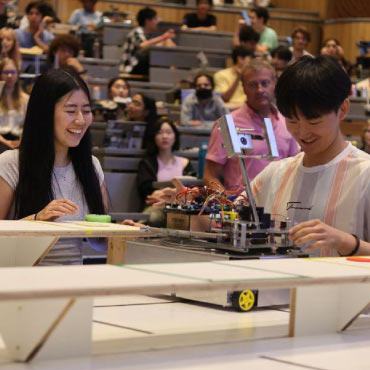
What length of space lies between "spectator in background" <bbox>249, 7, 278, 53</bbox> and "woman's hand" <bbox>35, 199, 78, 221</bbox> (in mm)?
10503

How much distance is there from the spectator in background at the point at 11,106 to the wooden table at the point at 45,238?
477 cm

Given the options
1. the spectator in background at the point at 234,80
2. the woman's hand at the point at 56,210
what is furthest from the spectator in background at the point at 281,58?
the woman's hand at the point at 56,210

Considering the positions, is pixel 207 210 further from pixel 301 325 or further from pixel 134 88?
pixel 134 88

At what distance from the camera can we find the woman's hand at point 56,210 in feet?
9.89

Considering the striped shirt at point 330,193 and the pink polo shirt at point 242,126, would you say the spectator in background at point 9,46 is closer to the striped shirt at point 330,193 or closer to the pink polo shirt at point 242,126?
the pink polo shirt at point 242,126

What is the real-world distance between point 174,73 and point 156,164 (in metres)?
4.82

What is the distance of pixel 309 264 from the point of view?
2.20 metres

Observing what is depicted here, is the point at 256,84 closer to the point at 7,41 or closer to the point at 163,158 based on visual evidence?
the point at 163,158

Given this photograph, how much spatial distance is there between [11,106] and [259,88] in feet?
9.50

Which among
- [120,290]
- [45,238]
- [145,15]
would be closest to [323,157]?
[45,238]

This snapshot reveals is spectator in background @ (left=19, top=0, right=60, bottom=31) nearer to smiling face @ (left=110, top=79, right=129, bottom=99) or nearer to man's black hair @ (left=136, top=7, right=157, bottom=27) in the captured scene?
man's black hair @ (left=136, top=7, right=157, bottom=27)

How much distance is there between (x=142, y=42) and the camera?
1238 centimetres

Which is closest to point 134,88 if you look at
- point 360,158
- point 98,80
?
point 98,80

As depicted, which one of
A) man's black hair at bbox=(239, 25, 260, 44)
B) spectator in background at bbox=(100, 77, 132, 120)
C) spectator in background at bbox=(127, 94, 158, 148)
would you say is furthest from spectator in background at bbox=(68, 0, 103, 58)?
spectator in background at bbox=(127, 94, 158, 148)
